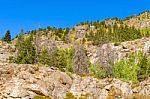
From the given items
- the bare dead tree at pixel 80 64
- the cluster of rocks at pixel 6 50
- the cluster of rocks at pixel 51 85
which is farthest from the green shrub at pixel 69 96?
the cluster of rocks at pixel 6 50

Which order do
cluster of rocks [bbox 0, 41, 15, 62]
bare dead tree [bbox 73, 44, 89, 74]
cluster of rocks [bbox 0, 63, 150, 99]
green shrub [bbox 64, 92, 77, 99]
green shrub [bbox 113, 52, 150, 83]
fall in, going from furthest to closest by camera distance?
cluster of rocks [bbox 0, 41, 15, 62], bare dead tree [bbox 73, 44, 89, 74], green shrub [bbox 113, 52, 150, 83], green shrub [bbox 64, 92, 77, 99], cluster of rocks [bbox 0, 63, 150, 99]

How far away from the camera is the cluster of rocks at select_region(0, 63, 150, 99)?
10238 cm

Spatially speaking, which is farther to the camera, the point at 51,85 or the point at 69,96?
the point at 69,96

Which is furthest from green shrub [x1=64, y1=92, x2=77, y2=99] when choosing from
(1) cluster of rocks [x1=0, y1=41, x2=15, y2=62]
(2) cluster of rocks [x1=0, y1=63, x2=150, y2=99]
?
(1) cluster of rocks [x1=0, y1=41, x2=15, y2=62]

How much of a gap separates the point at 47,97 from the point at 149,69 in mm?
54526

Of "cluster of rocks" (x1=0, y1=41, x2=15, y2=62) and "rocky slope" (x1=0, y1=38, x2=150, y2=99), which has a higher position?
"cluster of rocks" (x1=0, y1=41, x2=15, y2=62)

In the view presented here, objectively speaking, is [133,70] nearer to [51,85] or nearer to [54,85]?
[54,85]

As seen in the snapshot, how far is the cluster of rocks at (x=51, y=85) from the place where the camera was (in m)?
102

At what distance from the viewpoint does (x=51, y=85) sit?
4181 inches

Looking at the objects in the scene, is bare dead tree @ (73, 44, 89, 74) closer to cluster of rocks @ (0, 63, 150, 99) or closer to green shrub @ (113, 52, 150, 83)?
green shrub @ (113, 52, 150, 83)

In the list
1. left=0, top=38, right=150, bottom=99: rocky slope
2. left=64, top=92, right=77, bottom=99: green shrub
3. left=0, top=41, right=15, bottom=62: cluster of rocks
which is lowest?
left=64, top=92, right=77, bottom=99: green shrub

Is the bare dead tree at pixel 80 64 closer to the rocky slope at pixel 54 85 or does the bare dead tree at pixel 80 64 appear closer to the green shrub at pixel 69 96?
the rocky slope at pixel 54 85

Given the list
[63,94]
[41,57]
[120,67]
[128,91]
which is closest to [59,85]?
[63,94]

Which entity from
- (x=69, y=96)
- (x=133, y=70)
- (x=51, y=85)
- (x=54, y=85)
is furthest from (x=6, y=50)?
(x=69, y=96)
